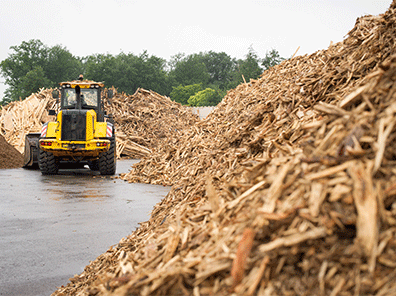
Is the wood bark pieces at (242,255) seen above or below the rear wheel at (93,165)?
above

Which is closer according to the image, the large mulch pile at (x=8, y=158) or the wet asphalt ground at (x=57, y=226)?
the wet asphalt ground at (x=57, y=226)

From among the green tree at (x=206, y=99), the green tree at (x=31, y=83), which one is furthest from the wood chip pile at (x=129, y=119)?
the green tree at (x=31, y=83)

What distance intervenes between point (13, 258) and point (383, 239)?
4.32 meters

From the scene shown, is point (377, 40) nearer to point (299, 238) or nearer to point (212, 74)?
point (299, 238)

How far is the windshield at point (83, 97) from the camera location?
1526 centimetres

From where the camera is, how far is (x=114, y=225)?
A: 625cm

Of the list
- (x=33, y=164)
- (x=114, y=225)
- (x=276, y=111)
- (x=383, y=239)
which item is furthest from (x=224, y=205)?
(x=33, y=164)

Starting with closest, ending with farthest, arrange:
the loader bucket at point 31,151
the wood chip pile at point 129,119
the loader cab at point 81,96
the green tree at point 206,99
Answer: the loader cab at point 81,96 < the loader bucket at point 31,151 < the wood chip pile at point 129,119 < the green tree at point 206,99

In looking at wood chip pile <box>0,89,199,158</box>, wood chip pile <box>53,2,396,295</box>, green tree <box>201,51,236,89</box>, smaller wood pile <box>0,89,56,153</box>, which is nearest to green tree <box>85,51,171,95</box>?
green tree <box>201,51,236,89</box>

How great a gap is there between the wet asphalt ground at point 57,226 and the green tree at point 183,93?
60618 millimetres

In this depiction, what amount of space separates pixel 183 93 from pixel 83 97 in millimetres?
56513

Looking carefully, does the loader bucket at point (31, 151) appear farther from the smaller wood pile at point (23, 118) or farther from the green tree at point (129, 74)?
the green tree at point (129, 74)

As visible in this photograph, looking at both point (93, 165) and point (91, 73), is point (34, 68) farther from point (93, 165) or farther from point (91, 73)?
point (93, 165)

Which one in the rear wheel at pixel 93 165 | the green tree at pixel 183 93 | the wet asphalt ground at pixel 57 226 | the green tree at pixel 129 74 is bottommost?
the wet asphalt ground at pixel 57 226
